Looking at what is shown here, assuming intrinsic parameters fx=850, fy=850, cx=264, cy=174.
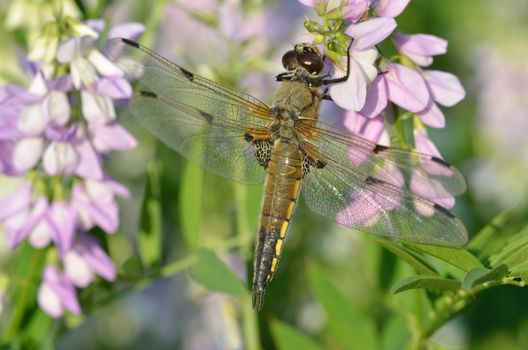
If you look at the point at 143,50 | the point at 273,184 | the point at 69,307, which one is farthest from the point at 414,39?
the point at 69,307

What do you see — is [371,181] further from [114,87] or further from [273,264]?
[114,87]

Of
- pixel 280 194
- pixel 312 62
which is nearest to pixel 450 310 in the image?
pixel 280 194

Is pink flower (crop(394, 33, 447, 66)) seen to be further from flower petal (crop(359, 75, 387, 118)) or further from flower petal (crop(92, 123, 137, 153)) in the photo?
flower petal (crop(92, 123, 137, 153))

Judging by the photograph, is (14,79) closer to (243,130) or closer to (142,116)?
(142,116)

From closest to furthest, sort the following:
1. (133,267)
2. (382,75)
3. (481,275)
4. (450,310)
Answer: (481,275) < (382,75) < (450,310) < (133,267)

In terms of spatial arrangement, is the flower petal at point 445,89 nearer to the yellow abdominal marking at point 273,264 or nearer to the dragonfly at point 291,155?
the dragonfly at point 291,155

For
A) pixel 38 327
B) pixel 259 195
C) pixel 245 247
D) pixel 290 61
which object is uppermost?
pixel 290 61

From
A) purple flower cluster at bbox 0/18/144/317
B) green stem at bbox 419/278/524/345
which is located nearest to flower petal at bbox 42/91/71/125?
purple flower cluster at bbox 0/18/144/317
